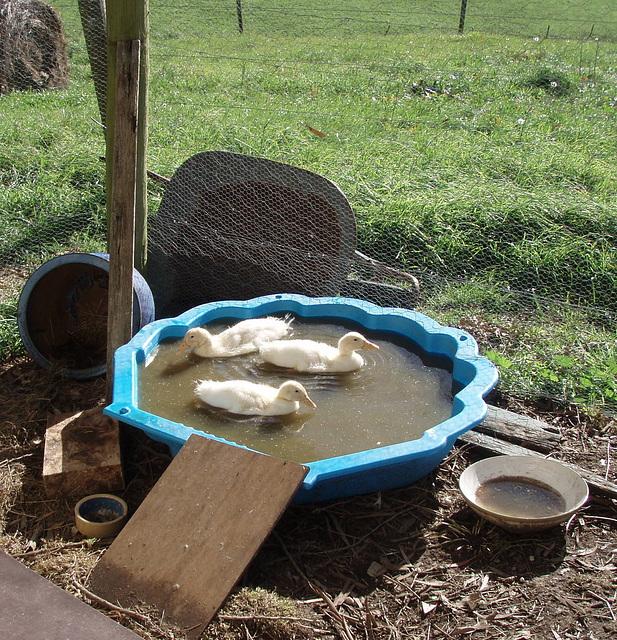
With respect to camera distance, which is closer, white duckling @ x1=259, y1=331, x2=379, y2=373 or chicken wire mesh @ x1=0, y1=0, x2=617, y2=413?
white duckling @ x1=259, y1=331, x2=379, y2=373

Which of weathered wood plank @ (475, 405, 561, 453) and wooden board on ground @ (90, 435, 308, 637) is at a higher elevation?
wooden board on ground @ (90, 435, 308, 637)

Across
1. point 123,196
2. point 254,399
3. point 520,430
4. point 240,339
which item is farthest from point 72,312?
point 520,430

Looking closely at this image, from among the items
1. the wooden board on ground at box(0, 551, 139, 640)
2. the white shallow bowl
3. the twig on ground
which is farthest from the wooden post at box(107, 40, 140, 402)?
the white shallow bowl

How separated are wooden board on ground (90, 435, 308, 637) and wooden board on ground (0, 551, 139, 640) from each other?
0.35 meters

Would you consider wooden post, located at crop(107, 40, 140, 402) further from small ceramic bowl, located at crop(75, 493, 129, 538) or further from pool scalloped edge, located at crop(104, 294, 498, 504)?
small ceramic bowl, located at crop(75, 493, 129, 538)

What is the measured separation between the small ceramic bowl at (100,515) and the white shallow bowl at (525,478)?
139 cm

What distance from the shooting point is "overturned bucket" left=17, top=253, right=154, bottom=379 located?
3.66 meters

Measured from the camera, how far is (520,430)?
335cm

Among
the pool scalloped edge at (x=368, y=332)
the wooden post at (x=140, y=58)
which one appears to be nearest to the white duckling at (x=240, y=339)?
the pool scalloped edge at (x=368, y=332)

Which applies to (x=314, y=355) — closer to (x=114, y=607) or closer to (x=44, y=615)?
(x=114, y=607)

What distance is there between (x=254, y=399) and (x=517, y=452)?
1.27 m

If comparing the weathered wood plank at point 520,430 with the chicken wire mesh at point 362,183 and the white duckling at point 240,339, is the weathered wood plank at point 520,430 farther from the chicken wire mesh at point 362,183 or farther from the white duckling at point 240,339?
the white duckling at point 240,339

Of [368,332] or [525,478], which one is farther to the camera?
[368,332]

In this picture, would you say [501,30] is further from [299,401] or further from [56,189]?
[299,401]
